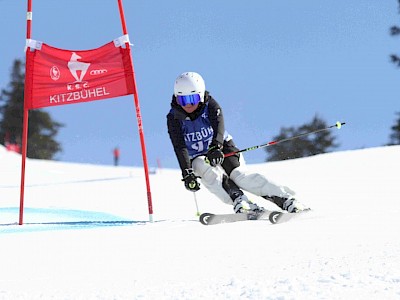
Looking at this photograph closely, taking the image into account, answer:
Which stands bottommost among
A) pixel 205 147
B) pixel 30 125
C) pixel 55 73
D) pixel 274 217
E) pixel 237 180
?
pixel 274 217

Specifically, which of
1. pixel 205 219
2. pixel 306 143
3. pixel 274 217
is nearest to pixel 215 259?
pixel 274 217

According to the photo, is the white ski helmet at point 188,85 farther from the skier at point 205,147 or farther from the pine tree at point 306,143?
the pine tree at point 306,143

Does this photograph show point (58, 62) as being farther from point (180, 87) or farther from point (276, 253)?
point (276, 253)

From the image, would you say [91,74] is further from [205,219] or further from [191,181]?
[205,219]

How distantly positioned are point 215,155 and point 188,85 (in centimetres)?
81

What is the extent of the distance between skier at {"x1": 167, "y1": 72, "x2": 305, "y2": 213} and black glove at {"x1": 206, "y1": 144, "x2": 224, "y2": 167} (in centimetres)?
5

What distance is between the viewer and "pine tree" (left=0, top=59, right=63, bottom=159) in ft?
124

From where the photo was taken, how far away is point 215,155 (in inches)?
226

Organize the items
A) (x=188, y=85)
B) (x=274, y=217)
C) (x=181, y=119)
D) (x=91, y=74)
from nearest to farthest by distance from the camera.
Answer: (x=274, y=217) < (x=188, y=85) < (x=181, y=119) < (x=91, y=74)

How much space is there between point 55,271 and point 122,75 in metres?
3.57

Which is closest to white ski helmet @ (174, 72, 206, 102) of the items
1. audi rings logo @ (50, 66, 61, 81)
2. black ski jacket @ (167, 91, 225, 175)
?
black ski jacket @ (167, 91, 225, 175)

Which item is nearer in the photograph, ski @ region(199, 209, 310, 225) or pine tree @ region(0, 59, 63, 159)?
ski @ region(199, 209, 310, 225)

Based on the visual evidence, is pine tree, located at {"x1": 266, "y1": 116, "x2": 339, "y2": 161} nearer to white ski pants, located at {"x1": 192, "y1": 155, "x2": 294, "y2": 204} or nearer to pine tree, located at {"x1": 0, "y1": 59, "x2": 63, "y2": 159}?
pine tree, located at {"x1": 0, "y1": 59, "x2": 63, "y2": 159}

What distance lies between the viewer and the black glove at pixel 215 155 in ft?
18.9
